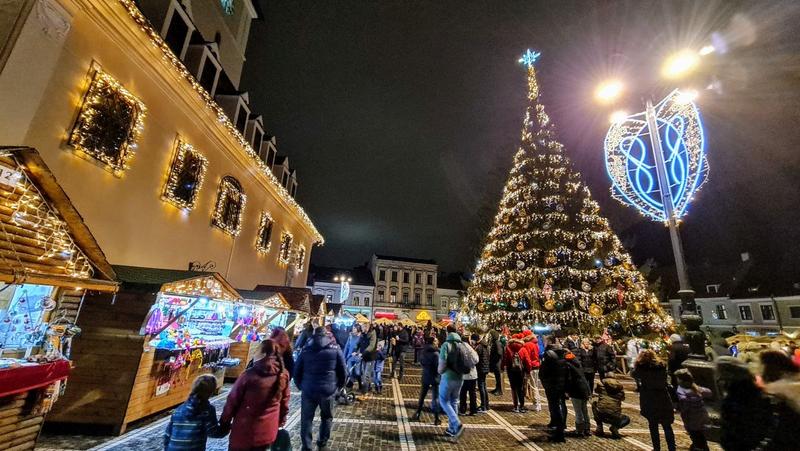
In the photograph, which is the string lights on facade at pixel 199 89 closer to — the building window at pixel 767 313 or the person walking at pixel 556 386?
the person walking at pixel 556 386

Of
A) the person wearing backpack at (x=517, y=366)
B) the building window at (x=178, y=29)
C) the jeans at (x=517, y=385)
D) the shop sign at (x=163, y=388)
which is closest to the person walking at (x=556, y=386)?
the person wearing backpack at (x=517, y=366)

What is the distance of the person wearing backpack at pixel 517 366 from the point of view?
27.8ft

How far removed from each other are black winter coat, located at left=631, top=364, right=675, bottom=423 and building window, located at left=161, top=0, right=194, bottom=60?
1425cm

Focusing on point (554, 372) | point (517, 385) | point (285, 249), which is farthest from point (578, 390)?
point (285, 249)

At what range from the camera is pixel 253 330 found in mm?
10516

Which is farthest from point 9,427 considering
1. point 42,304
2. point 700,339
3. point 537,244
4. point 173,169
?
point 537,244

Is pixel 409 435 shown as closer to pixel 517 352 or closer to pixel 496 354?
pixel 517 352

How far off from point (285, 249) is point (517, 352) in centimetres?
1525

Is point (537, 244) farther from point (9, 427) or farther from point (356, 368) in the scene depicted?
point (9, 427)

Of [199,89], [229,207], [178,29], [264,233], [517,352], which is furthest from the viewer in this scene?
[264,233]

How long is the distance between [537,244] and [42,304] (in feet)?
56.0

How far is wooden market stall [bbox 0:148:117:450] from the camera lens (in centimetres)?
381

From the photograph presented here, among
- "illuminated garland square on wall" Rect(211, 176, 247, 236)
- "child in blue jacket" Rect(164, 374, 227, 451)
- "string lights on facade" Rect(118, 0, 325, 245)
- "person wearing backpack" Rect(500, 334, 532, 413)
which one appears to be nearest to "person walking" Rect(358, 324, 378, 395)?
"person wearing backpack" Rect(500, 334, 532, 413)

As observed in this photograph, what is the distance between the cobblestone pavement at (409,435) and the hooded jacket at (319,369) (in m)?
1.47
